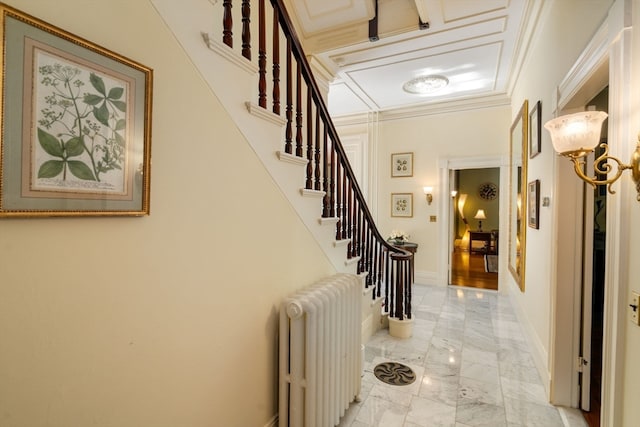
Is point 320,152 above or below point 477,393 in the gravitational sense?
above

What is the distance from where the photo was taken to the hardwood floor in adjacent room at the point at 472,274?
5188 millimetres

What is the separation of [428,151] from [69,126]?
5.16 m

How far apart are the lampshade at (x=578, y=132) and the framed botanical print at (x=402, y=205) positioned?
4.07m

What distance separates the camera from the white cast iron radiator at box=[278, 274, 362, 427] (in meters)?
1.52

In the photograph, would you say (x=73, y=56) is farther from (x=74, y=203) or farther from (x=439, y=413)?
Answer: (x=439, y=413)

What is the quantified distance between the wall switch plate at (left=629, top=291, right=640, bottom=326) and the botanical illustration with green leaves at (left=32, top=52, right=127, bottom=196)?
1.88 meters

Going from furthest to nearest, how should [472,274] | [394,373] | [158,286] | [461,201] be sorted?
[461,201]
[472,274]
[394,373]
[158,286]

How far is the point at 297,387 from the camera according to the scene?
1.54m

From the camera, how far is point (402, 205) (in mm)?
5375

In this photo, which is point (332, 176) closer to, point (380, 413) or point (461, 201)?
point (380, 413)

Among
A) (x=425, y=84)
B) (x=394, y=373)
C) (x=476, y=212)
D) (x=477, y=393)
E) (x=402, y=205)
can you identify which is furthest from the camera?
(x=476, y=212)

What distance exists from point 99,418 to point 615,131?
2245 millimetres

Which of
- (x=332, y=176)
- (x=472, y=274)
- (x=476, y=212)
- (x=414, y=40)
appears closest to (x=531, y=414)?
(x=332, y=176)

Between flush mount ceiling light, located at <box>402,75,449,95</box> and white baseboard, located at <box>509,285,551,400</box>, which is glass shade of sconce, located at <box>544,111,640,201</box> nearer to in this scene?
white baseboard, located at <box>509,285,551,400</box>
